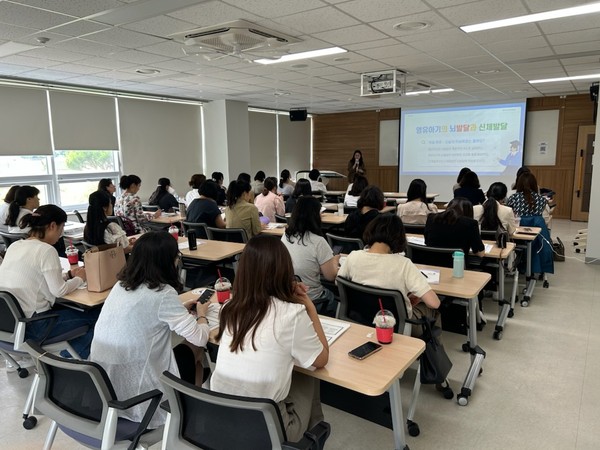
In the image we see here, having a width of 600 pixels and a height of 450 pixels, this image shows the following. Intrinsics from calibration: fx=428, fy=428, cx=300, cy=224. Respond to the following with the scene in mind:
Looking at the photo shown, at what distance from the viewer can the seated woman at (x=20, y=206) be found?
174 inches

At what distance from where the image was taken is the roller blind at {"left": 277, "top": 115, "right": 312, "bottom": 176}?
12523 mm

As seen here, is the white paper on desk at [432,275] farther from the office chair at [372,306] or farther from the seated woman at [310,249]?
the seated woman at [310,249]

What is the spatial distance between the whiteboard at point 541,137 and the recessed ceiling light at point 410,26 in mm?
7337

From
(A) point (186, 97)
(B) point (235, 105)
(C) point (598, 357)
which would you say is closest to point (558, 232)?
(C) point (598, 357)

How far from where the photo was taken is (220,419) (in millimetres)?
1453

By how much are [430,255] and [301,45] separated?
285 centimetres

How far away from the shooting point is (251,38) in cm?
424

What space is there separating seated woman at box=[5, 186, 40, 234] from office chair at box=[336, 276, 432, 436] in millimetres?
3627

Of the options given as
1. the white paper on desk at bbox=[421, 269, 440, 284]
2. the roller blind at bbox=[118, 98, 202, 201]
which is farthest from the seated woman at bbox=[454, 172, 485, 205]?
the roller blind at bbox=[118, 98, 202, 201]

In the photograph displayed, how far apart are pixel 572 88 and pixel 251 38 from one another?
7.61 m

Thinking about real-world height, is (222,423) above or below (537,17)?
below

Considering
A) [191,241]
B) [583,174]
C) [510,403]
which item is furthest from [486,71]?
[510,403]

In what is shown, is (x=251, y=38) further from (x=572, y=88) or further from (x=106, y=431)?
(x=572, y=88)

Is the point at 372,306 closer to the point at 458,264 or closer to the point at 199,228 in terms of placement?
the point at 458,264
